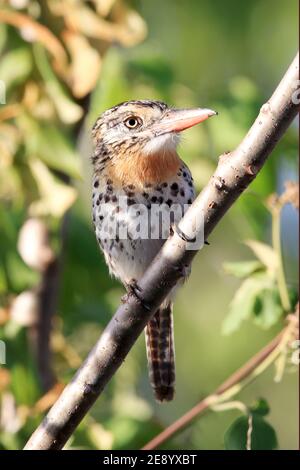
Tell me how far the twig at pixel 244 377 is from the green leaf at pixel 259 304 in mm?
154

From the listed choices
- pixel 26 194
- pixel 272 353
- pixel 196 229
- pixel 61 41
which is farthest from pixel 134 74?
pixel 196 229

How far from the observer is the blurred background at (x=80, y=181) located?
4.32 meters

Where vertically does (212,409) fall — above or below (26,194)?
below

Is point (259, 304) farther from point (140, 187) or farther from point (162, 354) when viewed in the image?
point (162, 354)

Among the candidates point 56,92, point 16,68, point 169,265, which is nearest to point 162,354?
point 56,92

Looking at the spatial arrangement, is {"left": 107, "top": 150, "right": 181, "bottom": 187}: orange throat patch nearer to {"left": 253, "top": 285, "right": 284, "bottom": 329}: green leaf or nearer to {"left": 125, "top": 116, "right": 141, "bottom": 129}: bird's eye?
{"left": 125, "top": 116, "right": 141, "bottom": 129}: bird's eye

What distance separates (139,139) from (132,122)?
0.13m

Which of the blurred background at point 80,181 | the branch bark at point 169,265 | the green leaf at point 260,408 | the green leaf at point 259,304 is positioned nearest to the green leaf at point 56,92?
the blurred background at point 80,181

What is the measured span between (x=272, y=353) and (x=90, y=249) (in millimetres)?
2123

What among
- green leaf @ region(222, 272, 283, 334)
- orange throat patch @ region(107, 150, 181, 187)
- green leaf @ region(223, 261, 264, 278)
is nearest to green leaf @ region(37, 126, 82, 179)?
orange throat patch @ region(107, 150, 181, 187)

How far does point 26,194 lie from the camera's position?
459 centimetres

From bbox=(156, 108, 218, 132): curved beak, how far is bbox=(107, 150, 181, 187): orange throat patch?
120mm

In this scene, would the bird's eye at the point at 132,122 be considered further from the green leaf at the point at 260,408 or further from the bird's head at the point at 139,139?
the green leaf at the point at 260,408

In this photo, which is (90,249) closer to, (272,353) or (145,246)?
(145,246)
